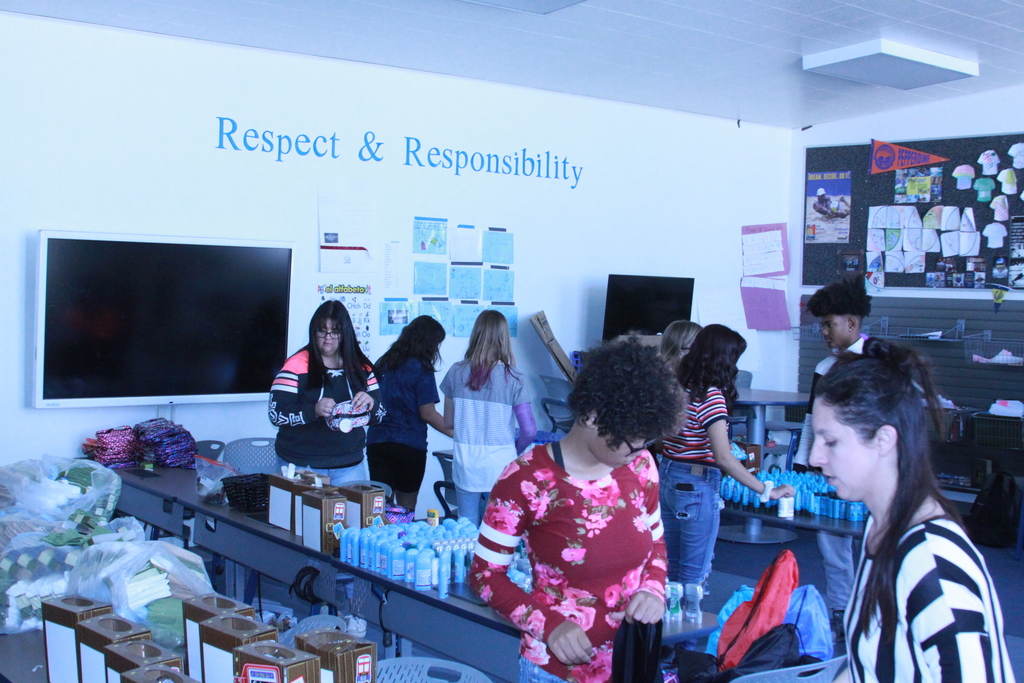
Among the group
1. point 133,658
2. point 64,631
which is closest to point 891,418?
point 133,658

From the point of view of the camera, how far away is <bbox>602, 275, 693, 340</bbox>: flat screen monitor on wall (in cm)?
667

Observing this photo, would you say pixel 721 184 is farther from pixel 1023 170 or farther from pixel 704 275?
pixel 1023 170

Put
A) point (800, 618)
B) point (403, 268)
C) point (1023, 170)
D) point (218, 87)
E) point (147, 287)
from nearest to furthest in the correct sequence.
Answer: point (800, 618) < point (147, 287) < point (218, 87) < point (403, 268) < point (1023, 170)

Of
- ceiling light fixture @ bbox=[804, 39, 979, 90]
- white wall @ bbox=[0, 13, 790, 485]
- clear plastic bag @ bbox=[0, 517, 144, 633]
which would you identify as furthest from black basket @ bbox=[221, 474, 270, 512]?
ceiling light fixture @ bbox=[804, 39, 979, 90]

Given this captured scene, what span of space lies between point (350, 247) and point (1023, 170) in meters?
4.92

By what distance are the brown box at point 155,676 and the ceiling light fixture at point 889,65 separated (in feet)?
16.5

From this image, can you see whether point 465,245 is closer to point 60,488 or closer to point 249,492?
point 249,492

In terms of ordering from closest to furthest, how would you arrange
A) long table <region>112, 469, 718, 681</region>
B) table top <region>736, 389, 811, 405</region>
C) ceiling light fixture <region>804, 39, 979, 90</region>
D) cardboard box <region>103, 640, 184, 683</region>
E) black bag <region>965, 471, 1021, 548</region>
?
cardboard box <region>103, 640, 184, 683</region>
long table <region>112, 469, 718, 681</region>
ceiling light fixture <region>804, 39, 979, 90</region>
black bag <region>965, 471, 1021, 548</region>
table top <region>736, 389, 811, 405</region>

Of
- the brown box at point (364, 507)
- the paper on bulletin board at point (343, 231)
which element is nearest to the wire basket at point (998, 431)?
the paper on bulletin board at point (343, 231)

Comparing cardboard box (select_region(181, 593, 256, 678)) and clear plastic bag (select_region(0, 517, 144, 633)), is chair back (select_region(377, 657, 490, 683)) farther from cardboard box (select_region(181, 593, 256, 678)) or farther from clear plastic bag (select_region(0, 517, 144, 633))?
clear plastic bag (select_region(0, 517, 144, 633))

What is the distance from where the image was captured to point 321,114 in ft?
18.1

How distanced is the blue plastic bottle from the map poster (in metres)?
5.98

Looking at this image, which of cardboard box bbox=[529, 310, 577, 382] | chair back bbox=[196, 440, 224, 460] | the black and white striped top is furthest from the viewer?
cardboard box bbox=[529, 310, 577, 382]

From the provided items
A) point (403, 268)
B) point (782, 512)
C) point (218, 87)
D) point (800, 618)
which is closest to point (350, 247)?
point (403, 268)
